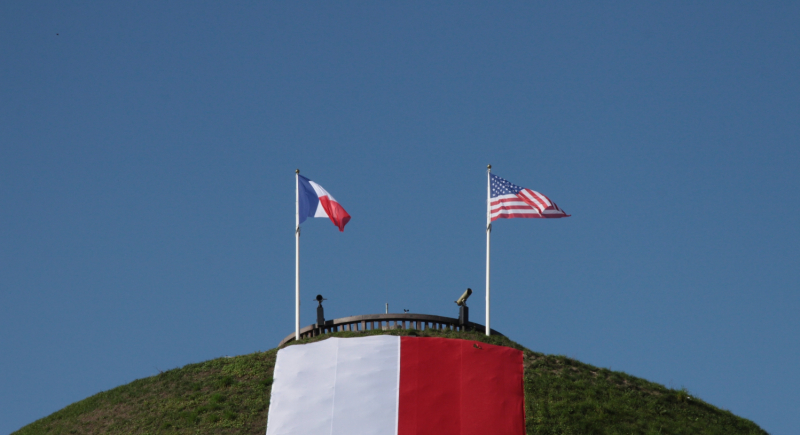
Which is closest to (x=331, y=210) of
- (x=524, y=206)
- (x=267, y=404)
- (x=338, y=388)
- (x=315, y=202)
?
(x=315, y=202)

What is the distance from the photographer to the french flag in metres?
35.9

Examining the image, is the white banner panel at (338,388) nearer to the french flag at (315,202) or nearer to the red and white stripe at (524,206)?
the red and white stripe at (524,206)

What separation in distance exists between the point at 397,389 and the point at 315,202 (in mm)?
13170

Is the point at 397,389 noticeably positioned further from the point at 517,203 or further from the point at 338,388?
the point at 517,203

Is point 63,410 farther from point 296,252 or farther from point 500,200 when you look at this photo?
point 500,200

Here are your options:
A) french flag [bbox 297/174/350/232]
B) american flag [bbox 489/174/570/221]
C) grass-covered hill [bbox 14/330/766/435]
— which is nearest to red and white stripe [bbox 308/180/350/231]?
french flag [bbox 297/174/350/232]

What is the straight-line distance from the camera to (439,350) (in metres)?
25.5

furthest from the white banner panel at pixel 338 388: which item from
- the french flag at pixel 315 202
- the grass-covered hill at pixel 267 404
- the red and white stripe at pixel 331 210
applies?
the french flag at pixel 315 202

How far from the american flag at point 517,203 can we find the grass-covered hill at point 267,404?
4.80m

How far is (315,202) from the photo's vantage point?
36312 millimetres

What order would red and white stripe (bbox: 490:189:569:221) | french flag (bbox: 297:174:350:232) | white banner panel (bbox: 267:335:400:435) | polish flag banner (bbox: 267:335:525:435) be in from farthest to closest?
french flag (bbox: 297:174:350:232) < red and white stripe (bbox: 490:189:569:221) < polish flag banner (bbox: 267:335:525:435) < white banner panel (bbox: 267:335:400:435)

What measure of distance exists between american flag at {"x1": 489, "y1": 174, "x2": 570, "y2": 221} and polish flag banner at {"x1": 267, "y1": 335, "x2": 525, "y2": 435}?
9352mm

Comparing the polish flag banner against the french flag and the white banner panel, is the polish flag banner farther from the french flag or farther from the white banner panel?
the french flag

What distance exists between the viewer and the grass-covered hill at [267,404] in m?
28.6
